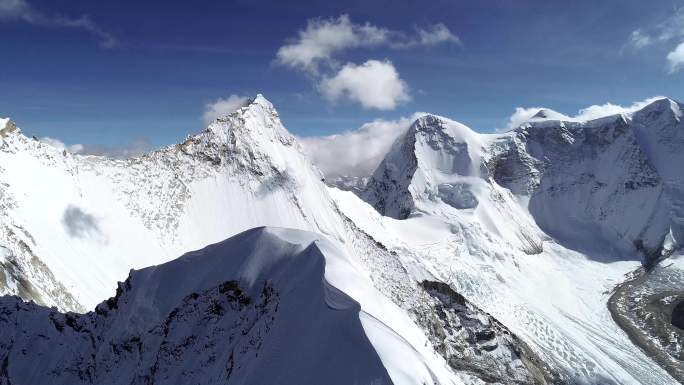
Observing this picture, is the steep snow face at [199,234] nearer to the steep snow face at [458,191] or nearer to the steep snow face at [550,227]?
the steep snow face at [550,227]

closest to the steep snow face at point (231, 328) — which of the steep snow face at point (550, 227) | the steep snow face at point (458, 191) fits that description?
the steep snow face at point (550, 227)

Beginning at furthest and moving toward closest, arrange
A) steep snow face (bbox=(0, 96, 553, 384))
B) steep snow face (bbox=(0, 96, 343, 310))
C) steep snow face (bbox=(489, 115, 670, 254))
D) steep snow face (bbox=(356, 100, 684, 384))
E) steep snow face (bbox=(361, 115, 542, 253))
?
steep snow face (bbox=(489, 115, 670, 254)) < steep snow face (bbox=(361, 115, 542, 253)) < steep snow face (bbox=(356, 100, 684, 384)) < steep snow face (bbox=(0, 96, 343, 310)) < steep snow face (bbox=(0, 96, 553, 384))

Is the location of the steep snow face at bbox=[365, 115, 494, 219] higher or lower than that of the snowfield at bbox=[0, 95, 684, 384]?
higher

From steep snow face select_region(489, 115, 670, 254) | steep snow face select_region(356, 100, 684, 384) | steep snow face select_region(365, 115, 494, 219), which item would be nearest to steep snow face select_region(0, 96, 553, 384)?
steep snow face select_region(356, 100, 684, 384)

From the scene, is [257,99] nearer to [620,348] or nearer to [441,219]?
[441,219]

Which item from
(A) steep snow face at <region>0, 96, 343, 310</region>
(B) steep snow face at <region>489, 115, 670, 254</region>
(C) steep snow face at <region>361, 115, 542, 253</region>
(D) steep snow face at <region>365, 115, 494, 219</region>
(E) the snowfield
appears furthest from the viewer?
(B) steep snow face at <region>489, 115, 670, 254</region>

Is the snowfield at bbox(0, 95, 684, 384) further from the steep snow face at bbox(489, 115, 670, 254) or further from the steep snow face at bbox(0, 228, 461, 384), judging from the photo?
the steep snow face at bbox(489, 115, 670, 254)

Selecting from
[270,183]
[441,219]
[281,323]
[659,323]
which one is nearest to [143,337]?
[281,323]
